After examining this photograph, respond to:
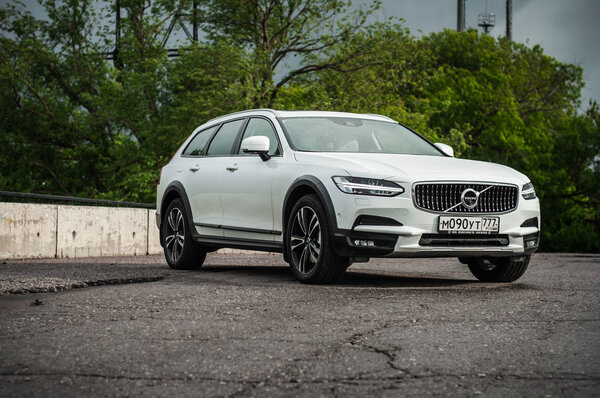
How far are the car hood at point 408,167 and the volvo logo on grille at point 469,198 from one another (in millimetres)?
115

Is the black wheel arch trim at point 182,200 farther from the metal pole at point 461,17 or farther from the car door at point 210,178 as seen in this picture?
the metal pole at point 461,17

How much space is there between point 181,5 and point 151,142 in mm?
5353

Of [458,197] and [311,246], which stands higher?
[458,197]

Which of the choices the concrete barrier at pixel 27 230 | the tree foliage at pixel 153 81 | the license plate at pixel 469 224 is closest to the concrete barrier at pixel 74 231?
the concrete barrier at pixel 27 230

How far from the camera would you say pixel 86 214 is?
49.0 feet

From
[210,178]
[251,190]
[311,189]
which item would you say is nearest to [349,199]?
[311,189]

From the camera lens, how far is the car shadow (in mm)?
8469

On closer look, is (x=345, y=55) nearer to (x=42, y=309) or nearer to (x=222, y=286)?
(x=222, y=286)

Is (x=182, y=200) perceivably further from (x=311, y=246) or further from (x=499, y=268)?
(x=499, y=268)

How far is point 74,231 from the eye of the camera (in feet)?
47.9

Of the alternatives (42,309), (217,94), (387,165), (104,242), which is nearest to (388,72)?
(217,94)

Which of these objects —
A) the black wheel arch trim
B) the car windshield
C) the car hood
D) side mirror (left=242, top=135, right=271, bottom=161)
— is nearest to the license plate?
the car hood

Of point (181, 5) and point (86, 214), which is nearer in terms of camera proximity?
point (86, 214)

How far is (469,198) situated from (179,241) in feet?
13.4
